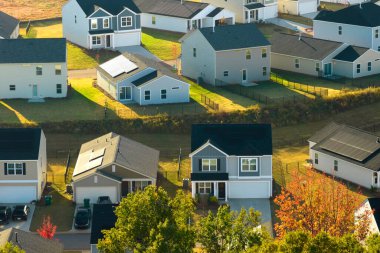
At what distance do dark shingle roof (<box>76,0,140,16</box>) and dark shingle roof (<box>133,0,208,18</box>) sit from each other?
7.41 meters

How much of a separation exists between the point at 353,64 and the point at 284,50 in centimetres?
743

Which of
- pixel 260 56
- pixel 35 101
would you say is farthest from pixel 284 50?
pixel 35 101

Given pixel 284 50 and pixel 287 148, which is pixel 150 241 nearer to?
pixel 287 148

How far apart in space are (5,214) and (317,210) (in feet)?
73.3

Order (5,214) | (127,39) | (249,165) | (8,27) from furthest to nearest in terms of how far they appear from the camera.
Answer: (127,39) → (8,27) → (249,165) → (5,214)

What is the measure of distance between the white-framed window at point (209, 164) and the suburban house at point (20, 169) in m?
12.1

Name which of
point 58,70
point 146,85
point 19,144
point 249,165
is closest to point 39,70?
point 58,70

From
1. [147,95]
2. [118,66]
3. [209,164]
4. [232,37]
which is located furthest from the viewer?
[232,37]

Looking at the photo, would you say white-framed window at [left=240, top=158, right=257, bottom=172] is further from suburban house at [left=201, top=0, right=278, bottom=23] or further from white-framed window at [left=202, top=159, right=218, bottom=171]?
suburban house at [left=201, top=0, right=278, bottom=23]

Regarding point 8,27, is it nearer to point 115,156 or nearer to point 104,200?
point 115,156

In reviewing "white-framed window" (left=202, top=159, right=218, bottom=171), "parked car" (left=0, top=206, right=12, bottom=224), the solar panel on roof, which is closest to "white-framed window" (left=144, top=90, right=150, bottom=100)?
the solar panel on roof

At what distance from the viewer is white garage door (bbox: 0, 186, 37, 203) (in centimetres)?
9294

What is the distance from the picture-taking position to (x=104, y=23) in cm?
13225

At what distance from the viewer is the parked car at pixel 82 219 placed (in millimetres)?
87625
